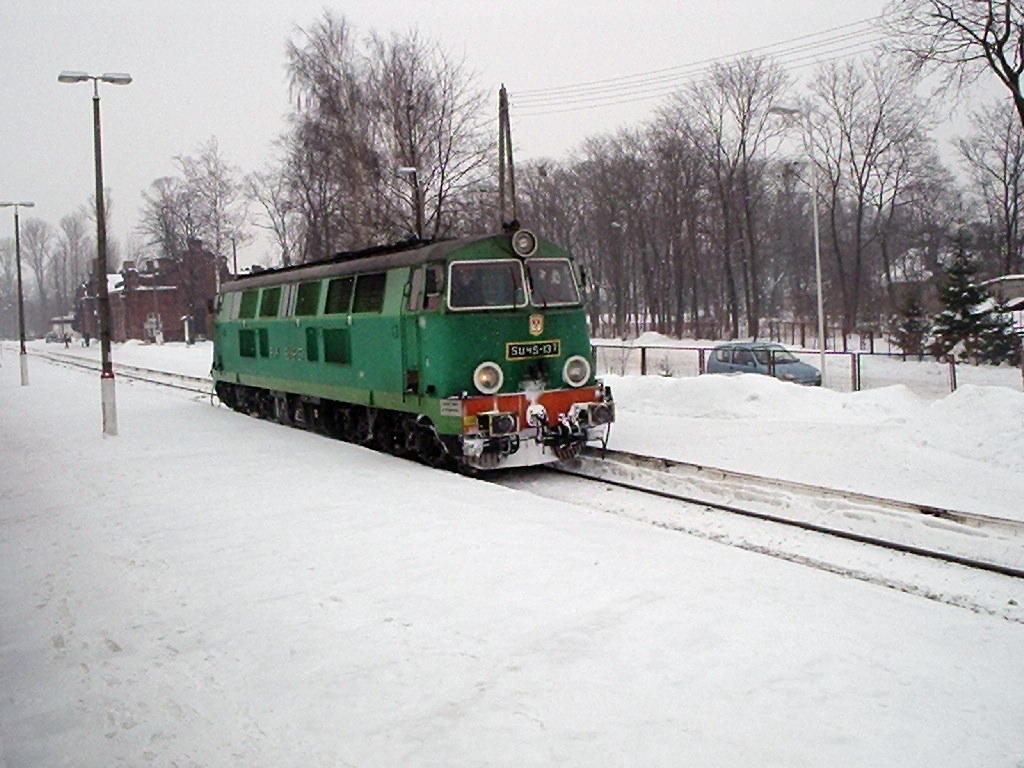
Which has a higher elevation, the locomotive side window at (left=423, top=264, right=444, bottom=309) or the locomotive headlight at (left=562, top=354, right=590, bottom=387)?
the locomotive side window at (left=423, top=264, right=444, bottom=309)

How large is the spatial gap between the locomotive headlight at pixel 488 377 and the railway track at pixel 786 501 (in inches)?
68.5

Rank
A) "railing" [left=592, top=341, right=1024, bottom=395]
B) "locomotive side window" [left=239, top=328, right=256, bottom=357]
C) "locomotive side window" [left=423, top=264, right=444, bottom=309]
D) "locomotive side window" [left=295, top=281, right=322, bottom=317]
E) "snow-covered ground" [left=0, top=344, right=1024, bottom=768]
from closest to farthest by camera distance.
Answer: "snow-covered ground" [left=0, top=344, right=1024, bottom=768]
"locomotive side window" [left=423, top=264, right=444, bottom=309]
"locomotive side window" [left=295, top=281, right=322, bottom=317]
"locomotive side window" [left=239, top=328, right=256, bottom=357]
"railing" [left=592, top=341, right=1024, bottom=395]

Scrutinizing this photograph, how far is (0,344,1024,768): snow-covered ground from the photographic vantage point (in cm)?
468

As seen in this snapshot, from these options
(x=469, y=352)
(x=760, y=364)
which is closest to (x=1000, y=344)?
(x=760, y=364)

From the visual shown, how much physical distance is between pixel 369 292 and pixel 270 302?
5.07 metres

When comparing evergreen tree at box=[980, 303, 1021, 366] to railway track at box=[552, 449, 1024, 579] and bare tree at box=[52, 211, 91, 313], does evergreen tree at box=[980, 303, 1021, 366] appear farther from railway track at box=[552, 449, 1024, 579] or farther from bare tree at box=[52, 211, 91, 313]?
bare tree at box=[52, 211, 91, 313]

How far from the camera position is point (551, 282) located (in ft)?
43.1

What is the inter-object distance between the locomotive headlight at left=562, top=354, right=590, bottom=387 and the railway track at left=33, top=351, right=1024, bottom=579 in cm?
113

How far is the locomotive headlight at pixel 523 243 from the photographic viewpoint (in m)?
12.9

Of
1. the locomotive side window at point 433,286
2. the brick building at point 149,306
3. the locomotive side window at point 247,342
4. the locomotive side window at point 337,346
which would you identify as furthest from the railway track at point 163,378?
the brick building at point 149,306

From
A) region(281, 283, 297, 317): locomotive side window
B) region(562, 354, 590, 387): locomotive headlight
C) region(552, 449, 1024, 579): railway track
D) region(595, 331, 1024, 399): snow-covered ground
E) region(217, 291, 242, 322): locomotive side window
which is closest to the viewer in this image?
region(552, 449, 1024, 579): railway track

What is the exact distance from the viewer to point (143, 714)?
5094mm

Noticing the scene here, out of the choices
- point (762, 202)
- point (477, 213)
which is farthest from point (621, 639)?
point (762, 202)

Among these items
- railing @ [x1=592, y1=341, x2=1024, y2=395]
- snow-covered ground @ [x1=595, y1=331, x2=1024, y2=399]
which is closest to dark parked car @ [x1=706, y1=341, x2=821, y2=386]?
railing @ [x1=592, y1=341, x2=1024, y2=395]
